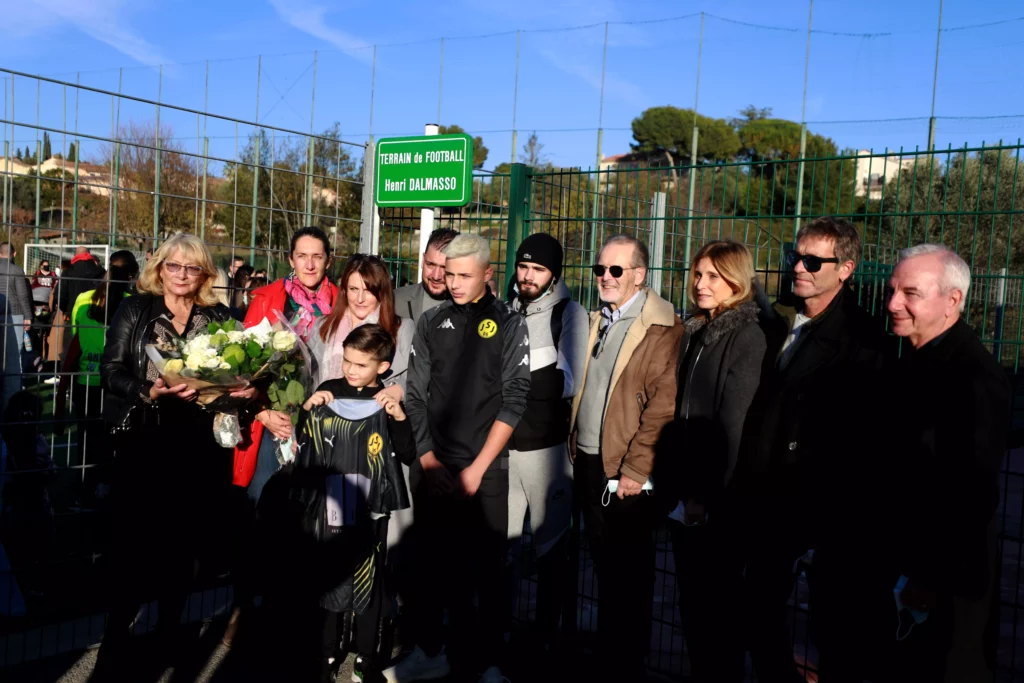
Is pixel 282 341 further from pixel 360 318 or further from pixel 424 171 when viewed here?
pixel 424 171

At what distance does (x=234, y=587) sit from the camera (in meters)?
4.93

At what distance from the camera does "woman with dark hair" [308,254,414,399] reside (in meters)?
4.30

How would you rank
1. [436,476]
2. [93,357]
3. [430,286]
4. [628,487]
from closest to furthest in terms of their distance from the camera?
[628,487], [436,476], [430,286], [93,357]

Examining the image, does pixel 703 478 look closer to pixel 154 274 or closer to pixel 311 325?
pixel 311 325

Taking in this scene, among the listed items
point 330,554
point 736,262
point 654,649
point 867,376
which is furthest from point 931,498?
point 330,554

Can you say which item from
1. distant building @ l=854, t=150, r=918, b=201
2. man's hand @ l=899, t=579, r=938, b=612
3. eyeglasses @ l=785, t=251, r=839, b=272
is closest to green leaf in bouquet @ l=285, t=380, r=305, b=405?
eyeglasses @ l=785, t=251, r=839, b=272

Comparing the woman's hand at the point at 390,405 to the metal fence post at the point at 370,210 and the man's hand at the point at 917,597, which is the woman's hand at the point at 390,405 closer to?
the metal fence post at the point at 370,210

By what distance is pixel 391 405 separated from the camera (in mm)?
4090

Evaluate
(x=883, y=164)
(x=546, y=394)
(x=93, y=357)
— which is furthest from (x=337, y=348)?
(x=883, y=164)

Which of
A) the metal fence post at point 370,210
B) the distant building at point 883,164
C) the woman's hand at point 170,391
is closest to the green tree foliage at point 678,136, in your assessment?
the distant building at point 883,164

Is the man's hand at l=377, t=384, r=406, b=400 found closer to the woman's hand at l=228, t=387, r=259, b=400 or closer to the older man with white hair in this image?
the woman's hand at l=228, t=387, r=259, b=400

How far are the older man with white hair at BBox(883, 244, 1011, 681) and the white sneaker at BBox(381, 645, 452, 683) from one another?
7.14ft

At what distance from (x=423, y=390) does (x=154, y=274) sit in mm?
1402

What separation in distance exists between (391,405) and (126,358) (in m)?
1.27
